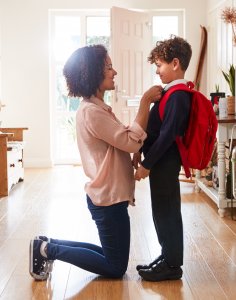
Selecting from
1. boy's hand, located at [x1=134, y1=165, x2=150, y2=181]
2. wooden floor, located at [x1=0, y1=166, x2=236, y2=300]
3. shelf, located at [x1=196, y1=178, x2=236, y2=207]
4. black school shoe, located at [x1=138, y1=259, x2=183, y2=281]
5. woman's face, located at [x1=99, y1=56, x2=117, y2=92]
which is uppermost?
woman's face, located at [x1=99, y1=56, x2=117, y2=92]

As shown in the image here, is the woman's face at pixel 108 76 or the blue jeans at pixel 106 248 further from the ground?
the woman's face at pixel 108 76

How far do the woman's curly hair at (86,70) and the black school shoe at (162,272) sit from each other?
0.91 m

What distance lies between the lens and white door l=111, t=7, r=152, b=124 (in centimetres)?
665

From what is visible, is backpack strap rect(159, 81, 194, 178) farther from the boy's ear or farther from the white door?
the white door

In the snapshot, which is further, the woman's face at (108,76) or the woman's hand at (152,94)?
the woman's face at (108,76)

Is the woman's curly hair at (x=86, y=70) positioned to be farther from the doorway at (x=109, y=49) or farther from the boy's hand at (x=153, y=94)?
the doorway at (x=109, y=49)

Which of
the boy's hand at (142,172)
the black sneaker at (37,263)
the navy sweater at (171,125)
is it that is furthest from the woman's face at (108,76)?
the black sneaker at (37,263)

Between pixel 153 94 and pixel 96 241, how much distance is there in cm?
136

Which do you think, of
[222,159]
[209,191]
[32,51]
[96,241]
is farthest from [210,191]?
[32,51]

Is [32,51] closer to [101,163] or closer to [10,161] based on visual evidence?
[10,161]

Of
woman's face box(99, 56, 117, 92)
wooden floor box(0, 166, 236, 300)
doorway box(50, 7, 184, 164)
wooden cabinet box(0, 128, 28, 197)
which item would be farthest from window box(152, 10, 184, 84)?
woman's face box(99, 56, 117, 92)

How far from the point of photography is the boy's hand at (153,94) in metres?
2.51

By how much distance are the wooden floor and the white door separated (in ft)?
4.76

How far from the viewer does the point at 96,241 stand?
3.55 metres
